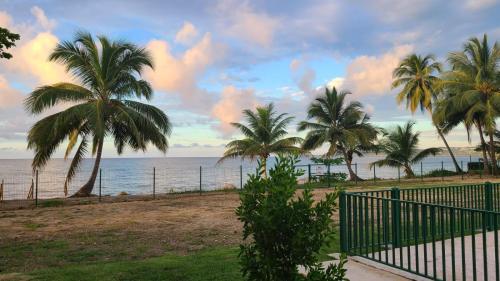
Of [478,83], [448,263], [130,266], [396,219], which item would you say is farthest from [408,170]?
[130,266]

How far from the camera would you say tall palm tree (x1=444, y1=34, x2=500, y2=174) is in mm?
29578

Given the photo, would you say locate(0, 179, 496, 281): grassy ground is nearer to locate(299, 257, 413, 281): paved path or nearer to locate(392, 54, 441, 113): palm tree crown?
locate(299, 257, 413, 281): paved path

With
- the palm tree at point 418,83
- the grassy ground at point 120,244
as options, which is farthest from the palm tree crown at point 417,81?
the grassy ground at point 120,244

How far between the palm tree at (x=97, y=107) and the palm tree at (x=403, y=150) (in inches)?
808

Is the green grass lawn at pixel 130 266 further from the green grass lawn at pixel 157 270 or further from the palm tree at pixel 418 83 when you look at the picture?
the palm tree at pixel 418 83

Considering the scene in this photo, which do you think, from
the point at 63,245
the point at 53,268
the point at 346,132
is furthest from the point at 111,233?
the point at 346,132

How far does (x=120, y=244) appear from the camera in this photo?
8.90 m

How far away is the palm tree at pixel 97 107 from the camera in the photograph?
1938cm

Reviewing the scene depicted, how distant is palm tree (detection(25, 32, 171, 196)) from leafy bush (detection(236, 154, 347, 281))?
55.6ft

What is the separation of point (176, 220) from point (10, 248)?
4.76 meters

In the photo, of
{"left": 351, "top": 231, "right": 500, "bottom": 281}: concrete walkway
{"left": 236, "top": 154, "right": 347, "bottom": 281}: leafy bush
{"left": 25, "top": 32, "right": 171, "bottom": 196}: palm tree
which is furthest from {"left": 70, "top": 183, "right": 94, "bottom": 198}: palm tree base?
{"left": 236, "top": 154, "right": 347, "bottom": 281}: leafy bush

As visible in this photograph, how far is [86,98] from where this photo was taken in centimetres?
2095

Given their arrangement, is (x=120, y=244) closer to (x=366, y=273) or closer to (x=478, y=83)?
(x=366, y=273)

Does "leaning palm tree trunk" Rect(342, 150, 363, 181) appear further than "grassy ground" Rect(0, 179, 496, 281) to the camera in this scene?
Yes
